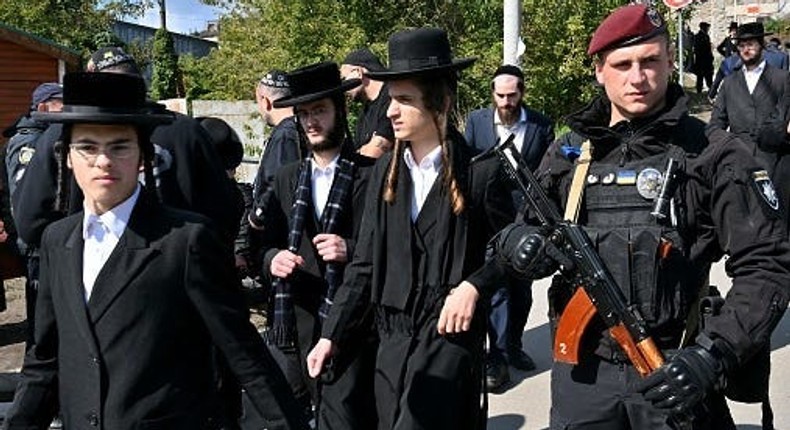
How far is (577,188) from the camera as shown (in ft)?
9.84

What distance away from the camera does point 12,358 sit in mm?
7215

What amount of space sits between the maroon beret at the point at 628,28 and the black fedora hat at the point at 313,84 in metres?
1.52

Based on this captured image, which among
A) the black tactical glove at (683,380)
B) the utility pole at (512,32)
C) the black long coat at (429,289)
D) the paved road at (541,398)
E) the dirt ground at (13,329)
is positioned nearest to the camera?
the black tactical glove at (683,380)

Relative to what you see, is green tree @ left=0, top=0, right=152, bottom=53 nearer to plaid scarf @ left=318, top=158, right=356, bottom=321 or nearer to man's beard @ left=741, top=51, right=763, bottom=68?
man's beard @ left=741, top=51, right=763, bottom=68

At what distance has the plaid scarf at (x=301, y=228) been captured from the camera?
4160 millimetres

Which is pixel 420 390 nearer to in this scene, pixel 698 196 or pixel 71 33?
pixel 698 196

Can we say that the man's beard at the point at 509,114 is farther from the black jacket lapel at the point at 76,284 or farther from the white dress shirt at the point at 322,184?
the black jacket lapel at the point at 76,284

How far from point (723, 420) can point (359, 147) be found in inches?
118

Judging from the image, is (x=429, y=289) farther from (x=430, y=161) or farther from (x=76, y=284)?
(x=76, y=284)

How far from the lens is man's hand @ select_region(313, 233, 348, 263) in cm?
402

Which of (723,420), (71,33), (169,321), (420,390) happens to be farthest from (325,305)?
(71,33)

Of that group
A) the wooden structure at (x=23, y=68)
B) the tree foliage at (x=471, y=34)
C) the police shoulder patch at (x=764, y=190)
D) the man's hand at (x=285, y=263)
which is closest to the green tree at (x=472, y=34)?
the tree foliage at (x=471, y=34)

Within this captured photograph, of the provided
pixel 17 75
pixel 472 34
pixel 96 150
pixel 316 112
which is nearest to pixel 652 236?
pixel 96 150

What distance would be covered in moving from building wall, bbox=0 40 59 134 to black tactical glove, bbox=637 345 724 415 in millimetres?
17660
